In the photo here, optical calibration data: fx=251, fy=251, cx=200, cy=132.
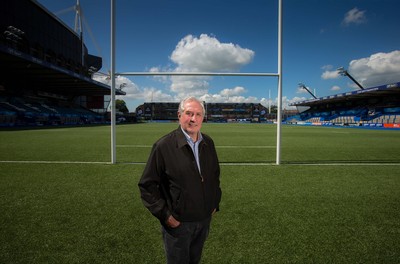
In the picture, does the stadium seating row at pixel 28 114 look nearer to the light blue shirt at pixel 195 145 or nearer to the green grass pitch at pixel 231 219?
the green grass pitch at pixel 231 219

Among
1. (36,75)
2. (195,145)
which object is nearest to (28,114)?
(36,75)

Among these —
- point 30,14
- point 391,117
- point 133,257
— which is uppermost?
point 30,14

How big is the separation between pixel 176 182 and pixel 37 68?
4269cm

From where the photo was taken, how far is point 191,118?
182 centimetres

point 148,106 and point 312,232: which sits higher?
point 148,106

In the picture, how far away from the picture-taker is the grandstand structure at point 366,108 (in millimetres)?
41859

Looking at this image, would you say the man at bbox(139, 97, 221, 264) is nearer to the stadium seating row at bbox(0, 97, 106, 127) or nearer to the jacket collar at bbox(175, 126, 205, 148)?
the jacket collar at bbox(175, 126, 205, 148)

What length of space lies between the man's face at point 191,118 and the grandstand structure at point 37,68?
3382 centimetres

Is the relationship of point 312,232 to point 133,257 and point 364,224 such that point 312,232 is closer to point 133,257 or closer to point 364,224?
point 364,224

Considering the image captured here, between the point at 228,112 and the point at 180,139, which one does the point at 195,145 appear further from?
the point at 228,112

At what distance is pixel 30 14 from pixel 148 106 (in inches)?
2222

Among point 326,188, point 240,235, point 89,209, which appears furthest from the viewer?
point 326,188

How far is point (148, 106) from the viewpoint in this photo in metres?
97.8

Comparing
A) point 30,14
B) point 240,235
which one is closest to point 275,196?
point 240,235
